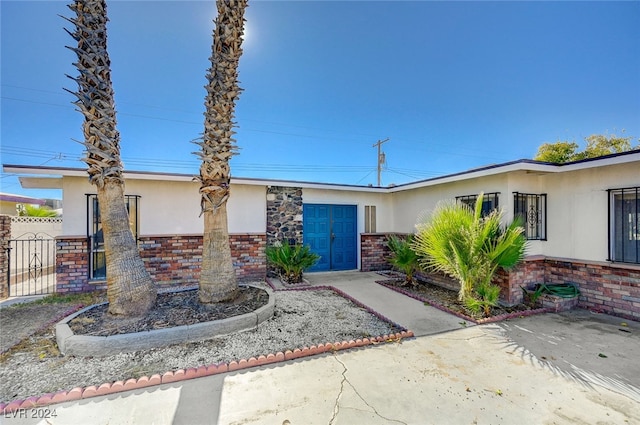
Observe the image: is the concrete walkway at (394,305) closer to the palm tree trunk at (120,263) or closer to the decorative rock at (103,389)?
the decorative rock at (103,389)

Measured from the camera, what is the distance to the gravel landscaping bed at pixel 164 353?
114 inches

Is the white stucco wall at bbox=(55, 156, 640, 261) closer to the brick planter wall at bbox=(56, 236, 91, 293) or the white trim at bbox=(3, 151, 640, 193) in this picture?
the white trim at bbox=(3, 151, 640, 193)

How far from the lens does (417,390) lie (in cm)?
278

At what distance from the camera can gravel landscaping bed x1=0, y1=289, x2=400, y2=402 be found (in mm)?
2898

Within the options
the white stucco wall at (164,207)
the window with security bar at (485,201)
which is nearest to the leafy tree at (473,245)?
the window with security bar at (485,201)

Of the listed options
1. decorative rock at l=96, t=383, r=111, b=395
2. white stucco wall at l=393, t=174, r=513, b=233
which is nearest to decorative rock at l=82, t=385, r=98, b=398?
decorative rock at l=96, t=383, r=111, b=395

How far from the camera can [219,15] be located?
Answer: 459 centimetres

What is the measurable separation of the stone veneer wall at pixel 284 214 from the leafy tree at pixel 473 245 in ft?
14.6

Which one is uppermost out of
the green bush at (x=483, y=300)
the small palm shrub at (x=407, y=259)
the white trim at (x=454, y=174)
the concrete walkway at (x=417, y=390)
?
the white trim at (x=454, y=174)

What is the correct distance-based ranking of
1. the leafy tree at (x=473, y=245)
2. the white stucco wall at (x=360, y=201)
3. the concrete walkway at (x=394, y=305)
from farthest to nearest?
the white stucco wall at (x=360, y=201)
the leafy tree at (x=473, y=245)
the concrete walkway at (x=394, y=305)

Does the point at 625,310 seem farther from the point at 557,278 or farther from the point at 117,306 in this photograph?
the point at 117,306

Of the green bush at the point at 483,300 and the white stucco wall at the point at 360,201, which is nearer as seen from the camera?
the green bush at the point at 483,300

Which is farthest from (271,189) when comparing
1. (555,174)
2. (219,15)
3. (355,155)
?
(355,155)

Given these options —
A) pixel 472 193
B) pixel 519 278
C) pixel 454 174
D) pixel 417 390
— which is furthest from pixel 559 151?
pixel 417 390
